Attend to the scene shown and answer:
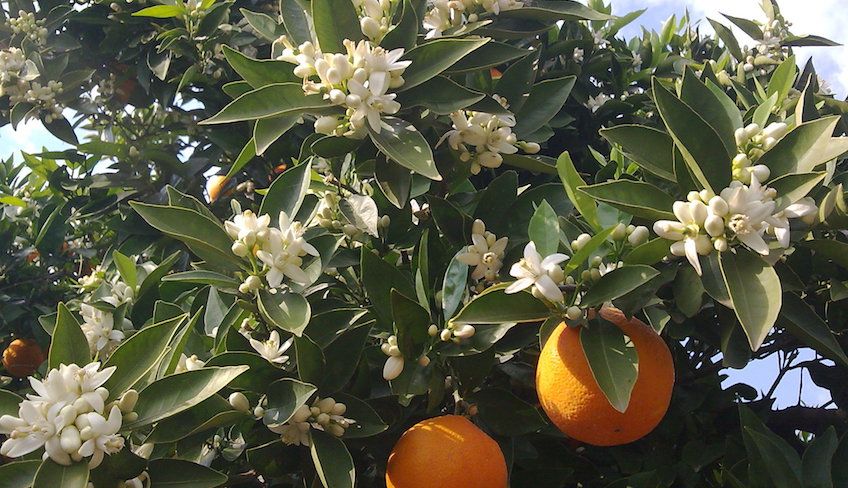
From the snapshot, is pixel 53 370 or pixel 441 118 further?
pixel 441 118

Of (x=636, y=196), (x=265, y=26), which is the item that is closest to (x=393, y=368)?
(x=636, y=196)

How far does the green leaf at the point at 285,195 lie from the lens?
1.68 metres

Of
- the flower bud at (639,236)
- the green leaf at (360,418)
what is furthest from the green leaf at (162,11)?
the flower bud at (639,236)

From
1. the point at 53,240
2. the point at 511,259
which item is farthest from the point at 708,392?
the point at 53,240

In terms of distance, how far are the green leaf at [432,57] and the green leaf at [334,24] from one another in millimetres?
130

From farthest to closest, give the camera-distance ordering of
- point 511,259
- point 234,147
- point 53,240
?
1. point 53,240
2. point 234,147
3. point 511,259

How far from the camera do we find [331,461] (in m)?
1.50

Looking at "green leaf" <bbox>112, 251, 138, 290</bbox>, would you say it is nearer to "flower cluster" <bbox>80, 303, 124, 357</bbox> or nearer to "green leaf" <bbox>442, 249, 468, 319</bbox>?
"flower cluster" <bbox>80, 303, 124, 357</bbox>

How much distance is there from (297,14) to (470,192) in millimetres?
600

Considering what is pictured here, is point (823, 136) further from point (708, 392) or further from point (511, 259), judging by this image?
point (708, 392)

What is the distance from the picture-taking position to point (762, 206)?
4.30ft

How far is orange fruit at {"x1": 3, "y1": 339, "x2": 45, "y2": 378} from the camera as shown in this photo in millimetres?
2832

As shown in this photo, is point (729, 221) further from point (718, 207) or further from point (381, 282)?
point (381, 282)

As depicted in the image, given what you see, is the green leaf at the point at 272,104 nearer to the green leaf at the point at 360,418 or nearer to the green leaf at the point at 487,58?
the green leaf at the point at 487,58
